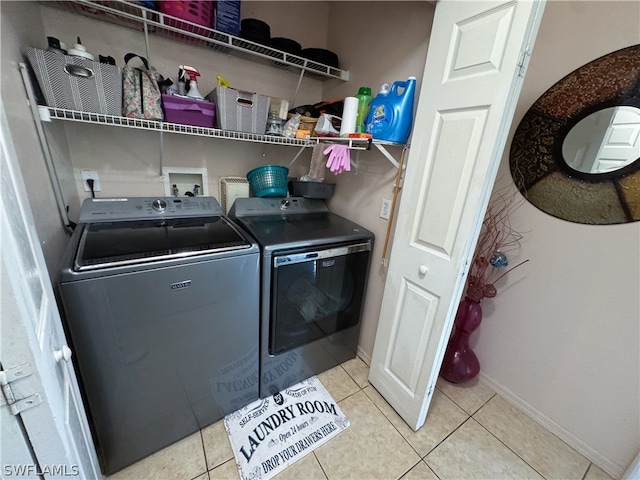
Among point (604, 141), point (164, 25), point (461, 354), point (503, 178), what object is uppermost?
point (164, 25)

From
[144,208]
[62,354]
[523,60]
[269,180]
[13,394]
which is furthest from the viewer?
[269,180]

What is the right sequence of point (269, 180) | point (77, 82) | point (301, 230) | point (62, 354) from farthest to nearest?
point (269, 180)
point (301, 230)
point (77, 82)
point (62, 354)

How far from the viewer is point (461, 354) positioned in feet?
5.89

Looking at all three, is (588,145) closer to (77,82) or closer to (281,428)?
(281,428)

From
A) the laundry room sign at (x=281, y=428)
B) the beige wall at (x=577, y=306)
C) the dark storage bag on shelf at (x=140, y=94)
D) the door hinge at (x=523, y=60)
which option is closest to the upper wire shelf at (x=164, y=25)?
the dark storage bag on shelf at (x=140, y=94)

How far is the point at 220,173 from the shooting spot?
1870 millimetres

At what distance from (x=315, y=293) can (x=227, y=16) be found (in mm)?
1603

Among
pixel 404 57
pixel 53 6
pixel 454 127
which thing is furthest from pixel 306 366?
pixel 53 6

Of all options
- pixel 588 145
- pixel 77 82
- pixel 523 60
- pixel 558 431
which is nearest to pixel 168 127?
pixel 77 82

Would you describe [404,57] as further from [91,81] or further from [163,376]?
[163,376]

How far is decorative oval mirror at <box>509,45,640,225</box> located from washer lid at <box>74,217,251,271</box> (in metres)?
1.63

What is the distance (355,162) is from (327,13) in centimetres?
120

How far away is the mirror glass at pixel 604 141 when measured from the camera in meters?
1.17

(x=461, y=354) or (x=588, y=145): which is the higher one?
(x=588, y=145)
